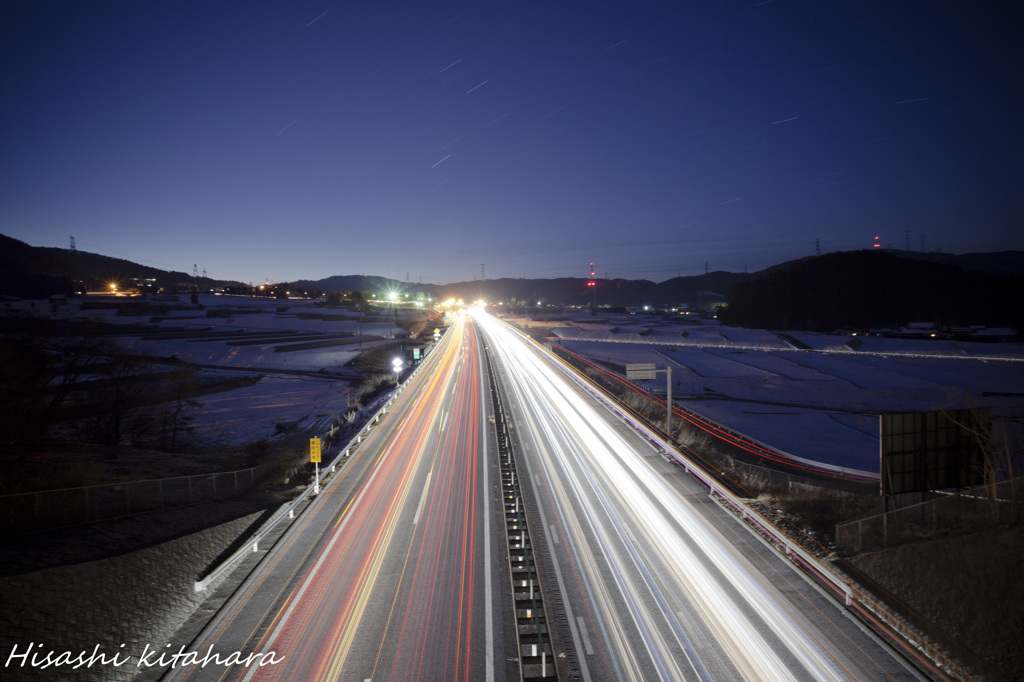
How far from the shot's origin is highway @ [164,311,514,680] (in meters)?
8.14

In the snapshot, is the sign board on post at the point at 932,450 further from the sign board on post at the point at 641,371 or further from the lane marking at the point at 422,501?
the lane marking at the point at 422,501

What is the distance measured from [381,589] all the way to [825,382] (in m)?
46.3

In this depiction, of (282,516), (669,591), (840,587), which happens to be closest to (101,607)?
(282,516)

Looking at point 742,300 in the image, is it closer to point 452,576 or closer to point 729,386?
point 729,386

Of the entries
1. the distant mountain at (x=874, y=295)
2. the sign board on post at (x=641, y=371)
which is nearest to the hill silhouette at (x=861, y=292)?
the distant mountain at (x=874, y=295)

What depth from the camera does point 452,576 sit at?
35.3ft

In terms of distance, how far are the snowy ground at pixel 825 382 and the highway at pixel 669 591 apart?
15.2 metres

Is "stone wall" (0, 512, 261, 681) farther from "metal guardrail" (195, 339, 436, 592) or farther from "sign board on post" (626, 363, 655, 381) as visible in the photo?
"sign board on post" (626, 363, 655, 381)

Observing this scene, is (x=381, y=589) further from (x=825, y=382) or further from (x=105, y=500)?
(x=825, y=382)

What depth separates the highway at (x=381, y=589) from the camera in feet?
26.7

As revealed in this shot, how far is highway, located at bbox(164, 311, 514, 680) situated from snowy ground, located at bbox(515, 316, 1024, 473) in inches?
803

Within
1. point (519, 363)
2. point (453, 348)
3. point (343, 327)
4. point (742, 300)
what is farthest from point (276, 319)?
point (742, 300)

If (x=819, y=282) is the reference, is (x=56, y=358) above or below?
below

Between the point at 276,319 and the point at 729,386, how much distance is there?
85.6 metres
